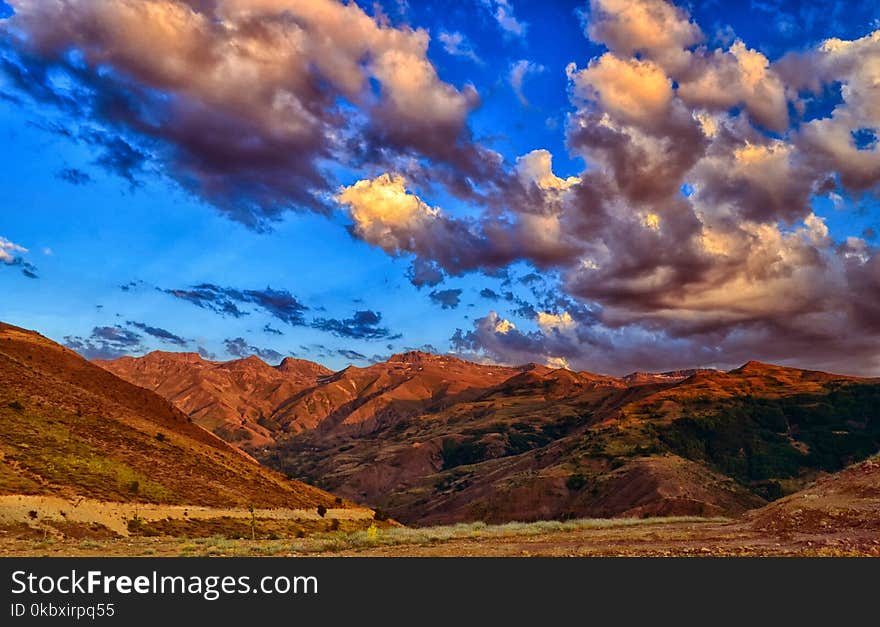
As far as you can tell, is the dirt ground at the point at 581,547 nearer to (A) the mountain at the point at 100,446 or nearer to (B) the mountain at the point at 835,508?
(B) the mountain at the point at 835,508

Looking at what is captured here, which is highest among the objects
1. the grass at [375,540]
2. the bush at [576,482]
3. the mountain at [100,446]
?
the mountain at [100,446]

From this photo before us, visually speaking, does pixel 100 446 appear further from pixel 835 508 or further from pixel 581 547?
pixel 835 508

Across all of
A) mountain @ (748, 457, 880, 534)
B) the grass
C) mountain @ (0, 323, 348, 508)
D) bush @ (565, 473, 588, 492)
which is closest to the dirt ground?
the grass

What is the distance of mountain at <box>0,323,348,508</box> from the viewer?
275ft

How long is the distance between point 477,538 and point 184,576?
29155mm

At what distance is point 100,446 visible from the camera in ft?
336

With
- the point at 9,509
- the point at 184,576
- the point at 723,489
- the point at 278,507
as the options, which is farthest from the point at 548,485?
the point at 184,576

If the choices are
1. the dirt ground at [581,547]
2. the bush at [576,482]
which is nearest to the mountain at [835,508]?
the dirt ground at [581,547]

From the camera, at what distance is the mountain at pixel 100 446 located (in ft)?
275

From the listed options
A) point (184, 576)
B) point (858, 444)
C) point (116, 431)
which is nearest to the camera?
point (184, 576)

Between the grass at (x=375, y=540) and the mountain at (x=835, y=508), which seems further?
Result: the mountain at (x=835, y=508)

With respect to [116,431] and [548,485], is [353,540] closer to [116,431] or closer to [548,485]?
[116,431]

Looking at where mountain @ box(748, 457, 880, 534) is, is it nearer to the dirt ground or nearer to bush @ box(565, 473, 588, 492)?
the dirt ground

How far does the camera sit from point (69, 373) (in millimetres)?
141125
